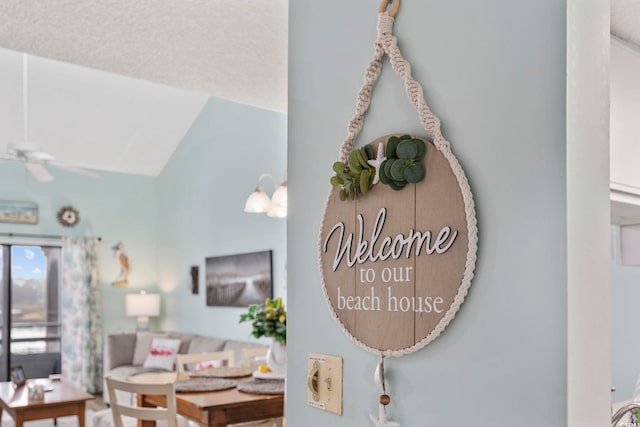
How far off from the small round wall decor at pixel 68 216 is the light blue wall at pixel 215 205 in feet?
3.60

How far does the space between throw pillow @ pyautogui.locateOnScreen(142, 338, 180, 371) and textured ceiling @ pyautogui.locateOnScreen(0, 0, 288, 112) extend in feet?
14.8

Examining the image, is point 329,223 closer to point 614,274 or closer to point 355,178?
point 355,178

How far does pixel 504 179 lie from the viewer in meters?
1.02

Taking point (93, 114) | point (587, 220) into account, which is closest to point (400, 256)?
point (587, 220)

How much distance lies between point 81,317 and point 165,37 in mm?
6024

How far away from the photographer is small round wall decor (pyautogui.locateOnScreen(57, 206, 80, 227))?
7.47 meters

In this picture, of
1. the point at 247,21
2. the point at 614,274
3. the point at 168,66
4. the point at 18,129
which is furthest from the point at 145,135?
the point at 614,274

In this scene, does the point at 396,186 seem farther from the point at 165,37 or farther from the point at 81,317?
the point at 81,317

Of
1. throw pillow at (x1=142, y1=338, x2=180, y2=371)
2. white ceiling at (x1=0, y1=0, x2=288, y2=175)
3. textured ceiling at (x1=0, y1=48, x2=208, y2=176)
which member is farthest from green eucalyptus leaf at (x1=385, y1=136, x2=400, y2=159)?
throw pillow at (x1=142, y1=338, x2=180, y2=371)

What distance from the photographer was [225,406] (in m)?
3.03

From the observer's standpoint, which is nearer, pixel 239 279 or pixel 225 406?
pixel 225 406

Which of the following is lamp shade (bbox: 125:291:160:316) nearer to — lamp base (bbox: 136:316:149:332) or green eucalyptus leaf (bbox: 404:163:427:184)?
lamp base (bbox: 136:316:149:332)

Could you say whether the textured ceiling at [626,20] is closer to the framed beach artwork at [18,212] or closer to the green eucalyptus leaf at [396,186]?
the green eucalyptus leaf at [396,186]

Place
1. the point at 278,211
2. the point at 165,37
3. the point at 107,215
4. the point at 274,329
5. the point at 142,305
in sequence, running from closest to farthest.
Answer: the point at 165,37, the point at 274,329, the point at 278,211, the point at 142,305, the point at 107,215
